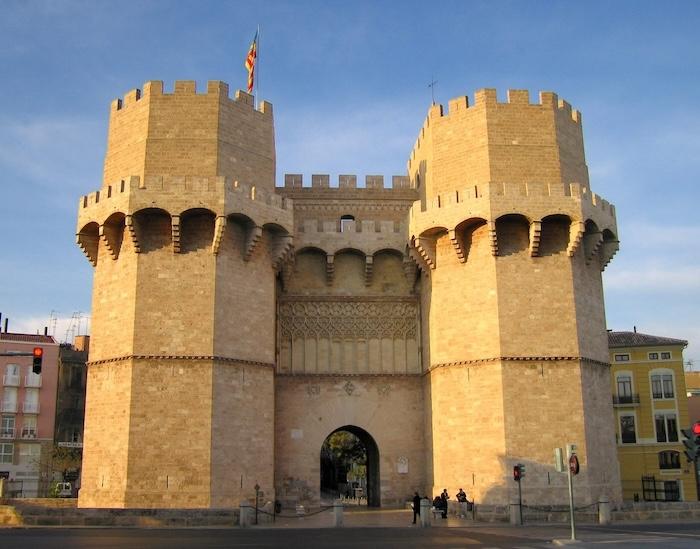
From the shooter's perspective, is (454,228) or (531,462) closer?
(531,462)

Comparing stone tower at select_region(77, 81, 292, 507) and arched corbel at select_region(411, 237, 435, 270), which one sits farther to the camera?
arched corbel at select_region(411, 237, 435, 270)

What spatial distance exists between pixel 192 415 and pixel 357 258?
9.12 m

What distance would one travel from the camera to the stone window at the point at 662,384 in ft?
134

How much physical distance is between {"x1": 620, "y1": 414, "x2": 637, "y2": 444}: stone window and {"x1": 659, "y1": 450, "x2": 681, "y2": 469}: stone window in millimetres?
1592

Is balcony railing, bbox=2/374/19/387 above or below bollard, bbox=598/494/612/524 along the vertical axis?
above

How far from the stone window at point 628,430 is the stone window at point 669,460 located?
5.22 ft

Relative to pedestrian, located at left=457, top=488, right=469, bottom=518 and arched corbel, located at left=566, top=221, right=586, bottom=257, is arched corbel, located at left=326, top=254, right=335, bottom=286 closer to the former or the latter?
arched corbel, located at left=566, top=221, right=586, bottom=257

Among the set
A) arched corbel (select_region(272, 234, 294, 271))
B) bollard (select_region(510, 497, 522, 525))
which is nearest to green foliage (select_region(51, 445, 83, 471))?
arched corbel (select_region(272, 234, 294, 271))

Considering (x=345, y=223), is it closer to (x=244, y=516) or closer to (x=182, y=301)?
(x=182, y=301)

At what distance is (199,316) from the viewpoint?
24391 mm

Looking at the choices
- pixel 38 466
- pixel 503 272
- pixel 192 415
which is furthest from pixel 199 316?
pixel 38 466

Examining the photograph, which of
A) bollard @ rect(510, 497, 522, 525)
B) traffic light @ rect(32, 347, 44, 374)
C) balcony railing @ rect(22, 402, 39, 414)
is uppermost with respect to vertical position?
balcony railing @ rect(22, 402, 39, 414)

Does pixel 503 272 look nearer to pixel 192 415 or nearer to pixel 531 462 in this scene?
pixel 531 462

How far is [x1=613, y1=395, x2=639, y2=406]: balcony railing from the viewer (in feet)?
135
